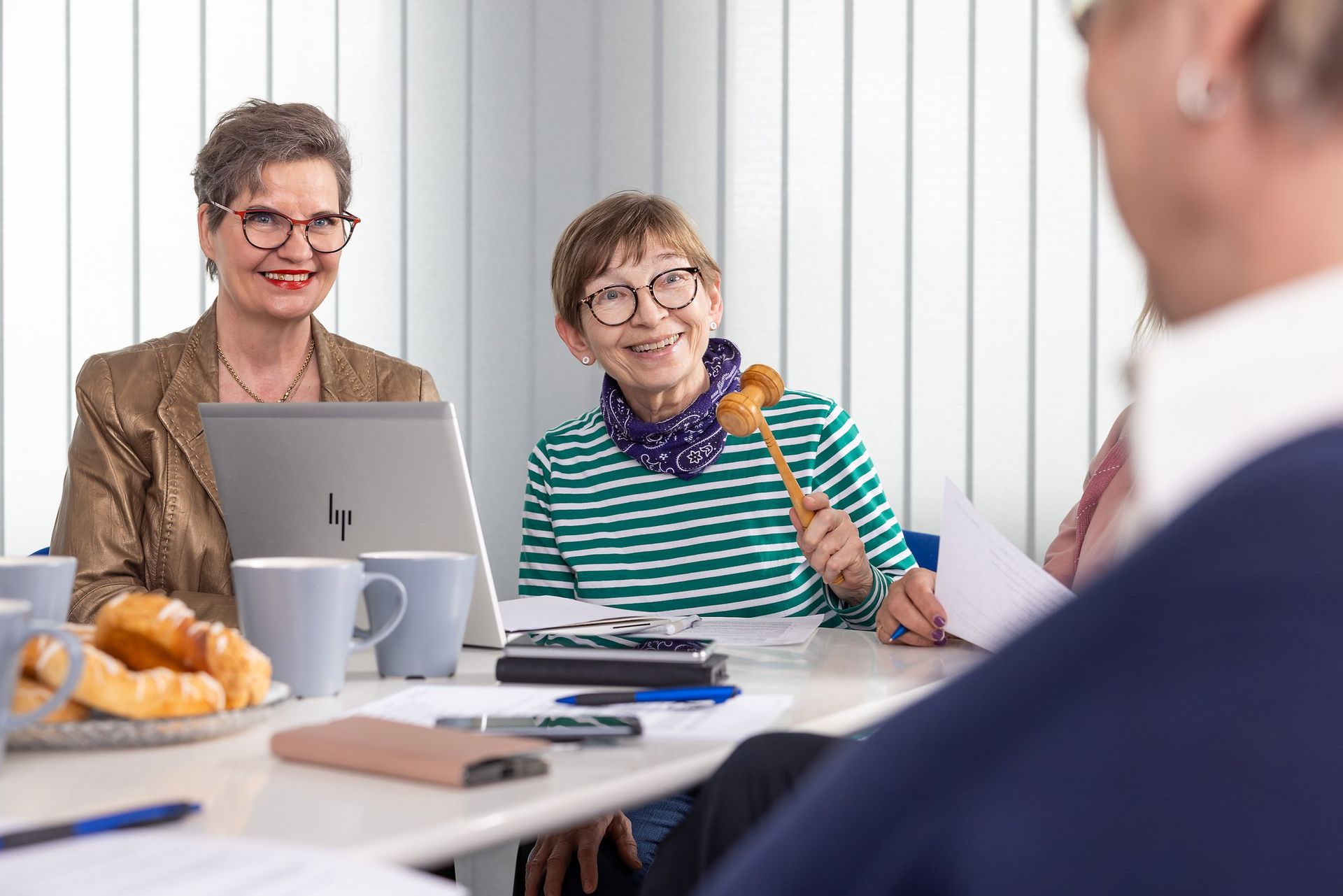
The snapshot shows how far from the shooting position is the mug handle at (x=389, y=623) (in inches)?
40.6

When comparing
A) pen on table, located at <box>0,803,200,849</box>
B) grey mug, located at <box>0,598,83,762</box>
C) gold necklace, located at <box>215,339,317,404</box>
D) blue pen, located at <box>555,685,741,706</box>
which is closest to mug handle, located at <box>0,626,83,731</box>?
grey mug, located at <box>0,598,83,762</box>

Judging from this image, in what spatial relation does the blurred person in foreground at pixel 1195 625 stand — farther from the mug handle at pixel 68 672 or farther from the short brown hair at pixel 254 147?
the short brown hair at pixel 254 147

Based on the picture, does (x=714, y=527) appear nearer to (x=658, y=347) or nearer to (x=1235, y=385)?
(x=658, y=347)

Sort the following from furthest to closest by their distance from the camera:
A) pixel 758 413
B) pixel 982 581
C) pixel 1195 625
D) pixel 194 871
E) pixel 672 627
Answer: pixel 758 413
pixel 672 627
pixel 982 581
pixel 194 871
pixel 1195 625

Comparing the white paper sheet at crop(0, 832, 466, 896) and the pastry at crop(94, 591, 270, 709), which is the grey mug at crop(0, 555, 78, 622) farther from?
the white paper sheet at crop(0, 832, 466, 896)

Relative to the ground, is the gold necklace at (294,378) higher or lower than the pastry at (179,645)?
higher

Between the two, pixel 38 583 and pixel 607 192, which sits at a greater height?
pixel 607 192

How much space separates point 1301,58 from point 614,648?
90 cm

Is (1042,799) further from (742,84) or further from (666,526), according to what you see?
(742,84)

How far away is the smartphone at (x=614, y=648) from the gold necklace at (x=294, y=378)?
0.86m

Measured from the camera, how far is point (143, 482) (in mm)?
1808

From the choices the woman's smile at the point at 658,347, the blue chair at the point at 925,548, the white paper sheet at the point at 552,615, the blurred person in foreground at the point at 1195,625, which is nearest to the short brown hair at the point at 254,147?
the woman's smile at the point at 658,347

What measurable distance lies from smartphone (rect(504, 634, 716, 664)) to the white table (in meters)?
0.15

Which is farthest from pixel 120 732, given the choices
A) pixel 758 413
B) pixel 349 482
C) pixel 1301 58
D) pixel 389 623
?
pixel 758 413
